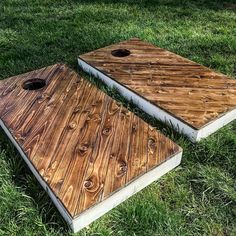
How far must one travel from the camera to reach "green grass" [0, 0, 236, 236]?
1.96 m

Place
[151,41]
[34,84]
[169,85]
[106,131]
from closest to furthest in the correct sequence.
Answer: [106,131], [169,85], [34,84], [151,41]

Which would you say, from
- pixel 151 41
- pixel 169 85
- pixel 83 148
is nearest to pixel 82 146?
pixel 83 148

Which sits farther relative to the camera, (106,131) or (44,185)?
(106,131)

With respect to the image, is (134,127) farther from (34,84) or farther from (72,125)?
(34,84)

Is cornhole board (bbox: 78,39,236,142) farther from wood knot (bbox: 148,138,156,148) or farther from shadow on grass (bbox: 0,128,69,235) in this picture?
shadow on grass (bbox: 0,128,69,235)

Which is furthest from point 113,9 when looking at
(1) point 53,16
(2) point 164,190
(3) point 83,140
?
(2) point 164,190

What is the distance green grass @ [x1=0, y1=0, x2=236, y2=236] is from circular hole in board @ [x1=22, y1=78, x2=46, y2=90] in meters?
0.57

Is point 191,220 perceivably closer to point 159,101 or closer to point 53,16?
Answer: point 159,101

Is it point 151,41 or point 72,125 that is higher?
point 72,125

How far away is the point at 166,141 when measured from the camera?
92.4 inches

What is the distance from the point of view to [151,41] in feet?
14.2

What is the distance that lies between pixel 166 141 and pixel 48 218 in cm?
94

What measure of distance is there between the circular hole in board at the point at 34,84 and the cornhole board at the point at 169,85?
1.81 ft

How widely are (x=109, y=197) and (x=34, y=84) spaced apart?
168cm
